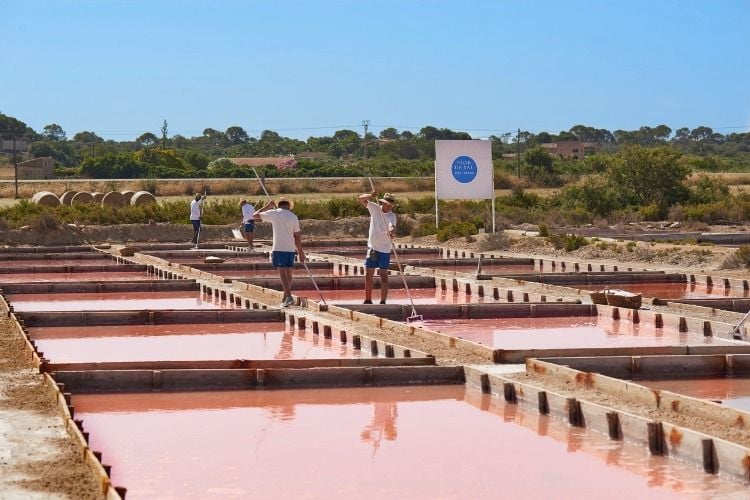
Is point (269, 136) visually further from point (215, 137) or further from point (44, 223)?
point (44, 223)

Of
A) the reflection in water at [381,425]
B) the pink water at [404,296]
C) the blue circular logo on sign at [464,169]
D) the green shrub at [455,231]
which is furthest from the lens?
the green shrub at [455,231]

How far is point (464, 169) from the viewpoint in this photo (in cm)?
3116

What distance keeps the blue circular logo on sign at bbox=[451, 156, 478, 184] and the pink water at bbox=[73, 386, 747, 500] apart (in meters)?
20.5

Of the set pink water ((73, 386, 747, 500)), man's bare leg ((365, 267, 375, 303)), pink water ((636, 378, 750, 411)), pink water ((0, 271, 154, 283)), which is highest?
man's bare leg ((365, 267, 375, 303))

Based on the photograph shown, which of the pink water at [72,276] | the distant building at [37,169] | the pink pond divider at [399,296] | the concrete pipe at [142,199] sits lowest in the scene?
the pink pond divider at [399,296]

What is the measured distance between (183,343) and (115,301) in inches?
212

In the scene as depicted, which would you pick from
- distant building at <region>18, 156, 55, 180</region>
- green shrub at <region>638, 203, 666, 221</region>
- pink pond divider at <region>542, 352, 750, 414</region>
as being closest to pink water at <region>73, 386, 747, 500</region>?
pink pond divider at <region>542, 352, 750, 414</region>

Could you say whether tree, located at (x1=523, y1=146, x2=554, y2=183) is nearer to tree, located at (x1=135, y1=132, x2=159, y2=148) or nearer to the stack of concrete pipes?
the stack of concrete pipes

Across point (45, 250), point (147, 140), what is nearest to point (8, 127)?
point (147, 140)

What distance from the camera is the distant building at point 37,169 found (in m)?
82.8

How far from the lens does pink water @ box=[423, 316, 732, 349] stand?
44.0ft

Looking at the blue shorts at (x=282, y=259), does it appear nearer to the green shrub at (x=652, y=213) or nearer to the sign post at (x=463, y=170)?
the sign post at (x=463, y=170)

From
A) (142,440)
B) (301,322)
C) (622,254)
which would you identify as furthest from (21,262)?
(142,440)

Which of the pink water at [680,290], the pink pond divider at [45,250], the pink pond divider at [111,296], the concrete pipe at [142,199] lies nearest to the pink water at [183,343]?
the pink pond divider at [111,296]
